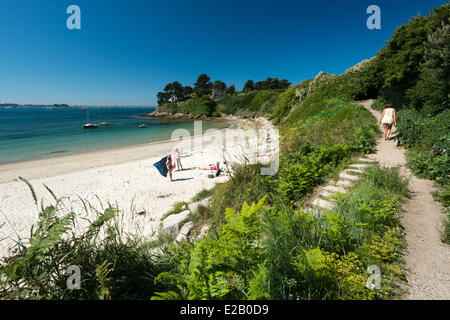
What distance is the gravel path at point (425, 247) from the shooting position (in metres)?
2.27

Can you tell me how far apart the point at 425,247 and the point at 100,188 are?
12.9 metres

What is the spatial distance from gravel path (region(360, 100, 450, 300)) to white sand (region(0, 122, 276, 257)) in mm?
4155

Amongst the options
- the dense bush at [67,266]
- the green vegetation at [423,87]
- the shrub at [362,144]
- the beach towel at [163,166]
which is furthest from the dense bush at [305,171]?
the beach towel at [163,166]

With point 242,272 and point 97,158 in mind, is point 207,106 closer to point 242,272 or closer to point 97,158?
point 97,158

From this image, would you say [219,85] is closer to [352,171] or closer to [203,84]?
[203,84]

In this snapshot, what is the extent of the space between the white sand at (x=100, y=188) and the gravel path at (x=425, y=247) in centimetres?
415

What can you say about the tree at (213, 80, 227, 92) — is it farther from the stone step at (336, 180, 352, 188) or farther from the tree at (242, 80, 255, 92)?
the stone step at (336, 180, 352, 188)

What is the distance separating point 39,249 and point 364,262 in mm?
3659

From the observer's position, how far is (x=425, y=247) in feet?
9.64

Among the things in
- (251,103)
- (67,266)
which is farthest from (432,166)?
(251,103)

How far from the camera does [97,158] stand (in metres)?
18.7

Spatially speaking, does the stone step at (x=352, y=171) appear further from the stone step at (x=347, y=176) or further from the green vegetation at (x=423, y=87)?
the green vegetation at (x=423, y=87)

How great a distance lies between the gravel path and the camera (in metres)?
2.27
